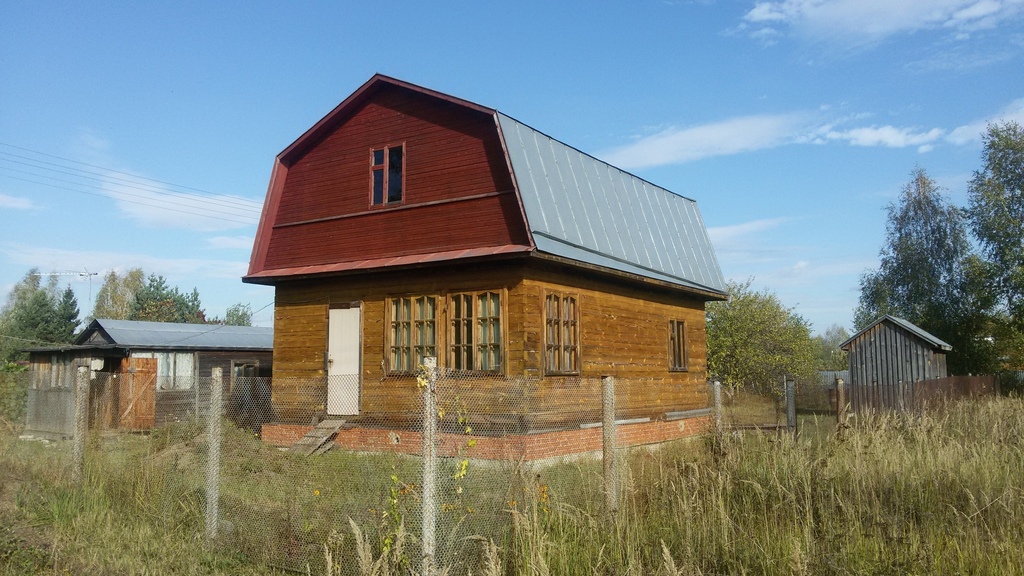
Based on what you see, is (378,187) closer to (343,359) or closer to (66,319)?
(343,359)

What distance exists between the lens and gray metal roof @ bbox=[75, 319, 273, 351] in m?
22.7

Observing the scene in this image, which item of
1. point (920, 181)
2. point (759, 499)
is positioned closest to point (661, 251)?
point (759, 499)

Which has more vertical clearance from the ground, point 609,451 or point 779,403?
point 609,451

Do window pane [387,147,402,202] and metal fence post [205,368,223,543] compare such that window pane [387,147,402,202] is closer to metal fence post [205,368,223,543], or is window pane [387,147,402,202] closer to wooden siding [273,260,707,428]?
wooden siding [273,260,707,428]

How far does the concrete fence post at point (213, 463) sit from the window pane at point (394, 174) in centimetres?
824

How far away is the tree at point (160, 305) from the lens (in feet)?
197

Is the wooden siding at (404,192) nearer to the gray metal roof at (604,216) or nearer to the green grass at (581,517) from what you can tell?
the gray metal roof at (604,216)

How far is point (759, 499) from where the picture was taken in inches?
251

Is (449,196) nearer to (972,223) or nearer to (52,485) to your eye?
(52,485)

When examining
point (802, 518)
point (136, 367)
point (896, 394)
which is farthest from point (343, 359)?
point (896, 394)

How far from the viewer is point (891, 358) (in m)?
24.6

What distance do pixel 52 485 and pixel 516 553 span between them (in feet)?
20.9

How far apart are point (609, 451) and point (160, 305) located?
60985 millimetres

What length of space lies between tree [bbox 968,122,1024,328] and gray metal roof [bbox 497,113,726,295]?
2126 cm
